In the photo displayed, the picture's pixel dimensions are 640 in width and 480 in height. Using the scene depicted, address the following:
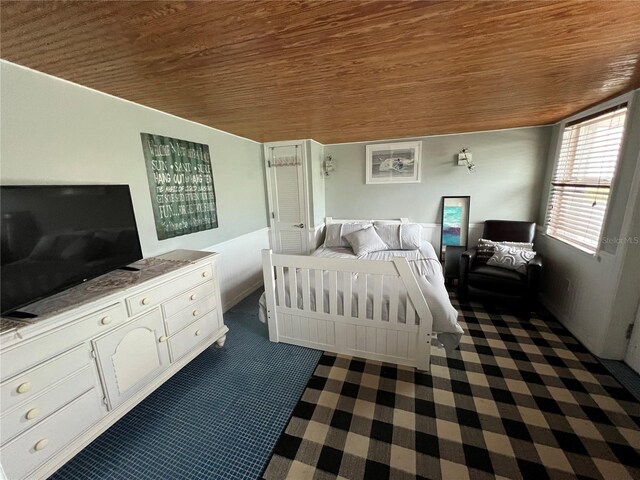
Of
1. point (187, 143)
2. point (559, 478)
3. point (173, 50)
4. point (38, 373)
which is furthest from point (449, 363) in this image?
point (187, 143)

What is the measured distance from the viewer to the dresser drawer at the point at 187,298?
6.01 feet

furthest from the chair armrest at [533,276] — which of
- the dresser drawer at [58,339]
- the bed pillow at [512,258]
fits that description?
the dresser drawer at [58,339]

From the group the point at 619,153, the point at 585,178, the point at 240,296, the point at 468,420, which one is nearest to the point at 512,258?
the point at 585,178

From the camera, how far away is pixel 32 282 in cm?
130

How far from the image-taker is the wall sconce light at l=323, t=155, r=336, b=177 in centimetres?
409

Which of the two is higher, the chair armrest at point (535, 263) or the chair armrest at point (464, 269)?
the chair armrest at point (535, 263)

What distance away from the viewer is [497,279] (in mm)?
2799

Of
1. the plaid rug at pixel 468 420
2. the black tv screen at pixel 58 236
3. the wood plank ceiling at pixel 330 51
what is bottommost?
the plaid rug at pixel 468 420

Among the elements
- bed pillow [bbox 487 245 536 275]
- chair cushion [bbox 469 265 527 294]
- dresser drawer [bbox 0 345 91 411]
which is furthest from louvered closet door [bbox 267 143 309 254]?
dresser drawer [bbox 0 345 91 411]

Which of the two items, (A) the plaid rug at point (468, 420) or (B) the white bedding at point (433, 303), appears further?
(B) the white bedding at point (433, 303)

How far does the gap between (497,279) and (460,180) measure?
154cm

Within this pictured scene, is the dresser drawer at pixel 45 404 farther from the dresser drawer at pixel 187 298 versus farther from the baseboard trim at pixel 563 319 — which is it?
Result: the baseboard trim at pixel 563 319

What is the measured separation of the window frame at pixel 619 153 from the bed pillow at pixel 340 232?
2175mm

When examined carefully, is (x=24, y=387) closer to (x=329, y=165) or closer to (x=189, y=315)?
(x=189, y=315)
